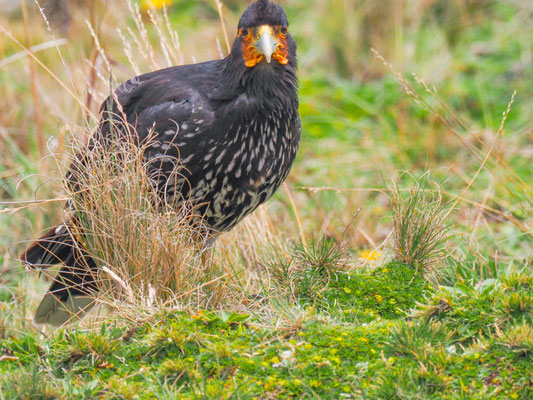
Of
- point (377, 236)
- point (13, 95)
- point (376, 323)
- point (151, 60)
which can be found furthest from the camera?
point (13, 95)

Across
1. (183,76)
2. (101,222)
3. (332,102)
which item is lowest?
(332,102)

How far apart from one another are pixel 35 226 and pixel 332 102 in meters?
2.73

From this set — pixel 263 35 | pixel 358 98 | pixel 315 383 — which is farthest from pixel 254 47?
pixel 358 98

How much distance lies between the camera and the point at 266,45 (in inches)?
127

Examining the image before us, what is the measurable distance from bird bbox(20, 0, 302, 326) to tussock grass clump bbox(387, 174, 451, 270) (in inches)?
24.1

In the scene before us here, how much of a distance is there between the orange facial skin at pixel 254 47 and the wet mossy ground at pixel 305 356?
115cm

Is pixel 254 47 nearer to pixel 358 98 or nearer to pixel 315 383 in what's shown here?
pixel 315 383

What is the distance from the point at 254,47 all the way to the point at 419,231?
3.46 feet

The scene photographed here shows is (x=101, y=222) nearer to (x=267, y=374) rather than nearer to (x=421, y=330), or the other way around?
(x=267, y=374)

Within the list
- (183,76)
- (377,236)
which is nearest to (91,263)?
(183,76)

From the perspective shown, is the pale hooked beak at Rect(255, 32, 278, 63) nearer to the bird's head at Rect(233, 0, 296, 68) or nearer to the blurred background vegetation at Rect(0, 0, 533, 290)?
the bird's head at Rect(233, 0, 296, 68)

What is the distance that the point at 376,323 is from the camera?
281cm

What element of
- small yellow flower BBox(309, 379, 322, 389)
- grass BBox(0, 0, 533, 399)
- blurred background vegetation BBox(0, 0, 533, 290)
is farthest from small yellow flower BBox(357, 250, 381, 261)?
small yellow flower BBox(309, 379, 322, 389)

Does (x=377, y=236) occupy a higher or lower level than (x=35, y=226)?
lower
